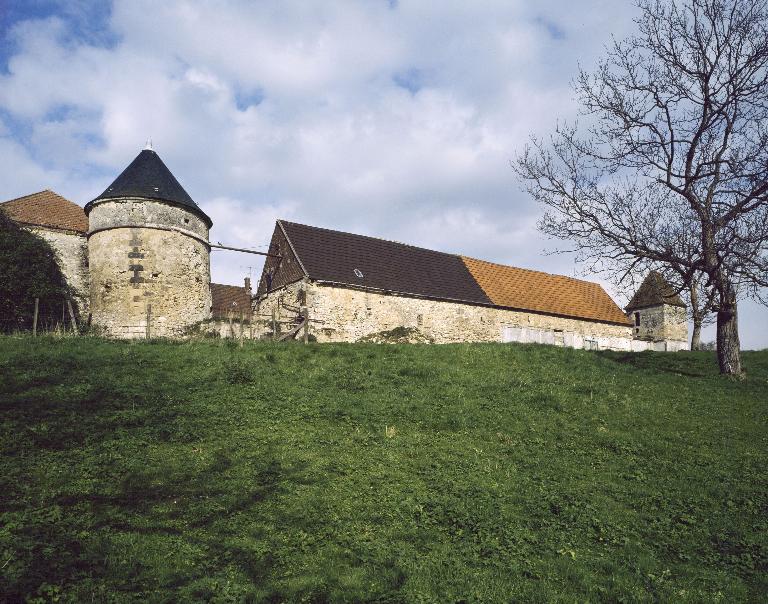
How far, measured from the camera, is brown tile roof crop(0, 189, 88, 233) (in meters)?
25.3

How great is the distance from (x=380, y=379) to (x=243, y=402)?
3.87 metres

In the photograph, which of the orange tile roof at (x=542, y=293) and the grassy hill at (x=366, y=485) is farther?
the orange tile roof at (x=542, y=293)

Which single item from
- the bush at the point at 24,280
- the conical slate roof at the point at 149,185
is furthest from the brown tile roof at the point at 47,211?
the conical slate roof at the point at 149,185

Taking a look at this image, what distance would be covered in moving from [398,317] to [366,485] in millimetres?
19302

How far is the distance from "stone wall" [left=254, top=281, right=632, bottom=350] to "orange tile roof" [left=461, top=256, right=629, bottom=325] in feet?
2.23

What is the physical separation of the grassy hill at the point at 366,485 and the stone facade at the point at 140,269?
8.15m

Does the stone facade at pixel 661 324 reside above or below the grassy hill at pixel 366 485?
above

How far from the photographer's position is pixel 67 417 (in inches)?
372

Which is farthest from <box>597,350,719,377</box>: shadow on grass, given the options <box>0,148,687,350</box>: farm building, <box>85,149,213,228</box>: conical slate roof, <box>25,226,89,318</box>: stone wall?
<box>25,226,89,318</box>: stone wall

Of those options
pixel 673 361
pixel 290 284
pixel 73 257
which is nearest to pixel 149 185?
pixel 73 257

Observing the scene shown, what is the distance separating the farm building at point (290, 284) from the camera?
22547 millimetres

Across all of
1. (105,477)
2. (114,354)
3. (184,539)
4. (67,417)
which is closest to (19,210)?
(114,354)

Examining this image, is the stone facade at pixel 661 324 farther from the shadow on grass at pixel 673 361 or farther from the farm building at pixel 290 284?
the shadow on grass at pixel 673 361

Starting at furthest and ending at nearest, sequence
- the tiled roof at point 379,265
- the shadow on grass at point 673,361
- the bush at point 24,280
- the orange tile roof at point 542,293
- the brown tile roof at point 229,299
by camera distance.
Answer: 1. the brown tile roof at point 229,299
2. the orange tile roof at point 542,293
3. the tiled roof at point 379,265
4. the bush at point 24,280
5. the shadow on grass at point 673,361
